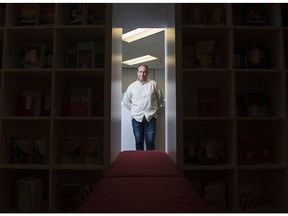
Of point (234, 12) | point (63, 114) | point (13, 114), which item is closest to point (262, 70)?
point (234, 12)

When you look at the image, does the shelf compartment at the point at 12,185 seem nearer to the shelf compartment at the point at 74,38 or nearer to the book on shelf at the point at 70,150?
the book on shelf at the point at 70,150

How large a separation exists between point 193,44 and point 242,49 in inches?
16.5

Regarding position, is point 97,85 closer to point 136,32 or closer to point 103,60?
point 103,60

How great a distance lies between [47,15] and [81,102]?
0.78 metres

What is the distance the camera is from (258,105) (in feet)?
6.20

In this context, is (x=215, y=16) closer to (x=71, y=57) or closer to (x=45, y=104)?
(x=71, y=57)

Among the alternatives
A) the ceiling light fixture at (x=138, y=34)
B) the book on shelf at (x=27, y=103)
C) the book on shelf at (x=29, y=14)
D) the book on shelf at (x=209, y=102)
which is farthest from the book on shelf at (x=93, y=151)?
the ceiling light fixture at (x=138, y=34)

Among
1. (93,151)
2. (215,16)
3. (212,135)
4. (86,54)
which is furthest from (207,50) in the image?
(93,151)

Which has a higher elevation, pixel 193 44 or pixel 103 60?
pixel 193 44

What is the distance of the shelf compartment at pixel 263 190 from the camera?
181 cm

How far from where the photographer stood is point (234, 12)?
1.91 metres

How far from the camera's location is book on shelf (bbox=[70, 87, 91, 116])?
6.16ft

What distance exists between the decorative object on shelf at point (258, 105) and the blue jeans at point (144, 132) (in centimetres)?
130

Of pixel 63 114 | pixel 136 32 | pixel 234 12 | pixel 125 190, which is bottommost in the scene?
pixel 125 190
